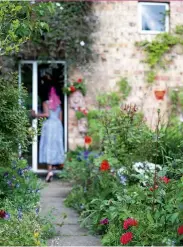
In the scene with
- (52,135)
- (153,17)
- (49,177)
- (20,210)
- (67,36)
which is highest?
(153,17)

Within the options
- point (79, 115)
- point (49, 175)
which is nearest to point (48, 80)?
point (79, 115)

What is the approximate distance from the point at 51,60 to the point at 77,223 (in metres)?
5.03

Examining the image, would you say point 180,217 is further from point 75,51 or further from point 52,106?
point 75,51

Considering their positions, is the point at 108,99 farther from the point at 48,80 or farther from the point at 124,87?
A: the point at 48,80

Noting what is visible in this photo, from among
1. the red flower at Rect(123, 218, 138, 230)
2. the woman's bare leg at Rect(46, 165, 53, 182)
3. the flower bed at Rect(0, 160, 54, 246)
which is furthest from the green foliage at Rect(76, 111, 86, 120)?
the red flower at Rect(123, 218, 138, 230)

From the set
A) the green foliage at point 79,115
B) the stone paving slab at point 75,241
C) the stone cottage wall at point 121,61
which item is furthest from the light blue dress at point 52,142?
the stone paving slab at point 75,241

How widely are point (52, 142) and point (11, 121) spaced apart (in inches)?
171

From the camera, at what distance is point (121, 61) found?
1008 centimetres

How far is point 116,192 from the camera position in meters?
4.97

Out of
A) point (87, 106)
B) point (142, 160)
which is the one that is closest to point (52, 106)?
point (87, 106)

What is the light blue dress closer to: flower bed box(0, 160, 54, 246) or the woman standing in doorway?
the woman standing in doorway

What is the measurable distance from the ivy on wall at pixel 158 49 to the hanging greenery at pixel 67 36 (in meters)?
1.19

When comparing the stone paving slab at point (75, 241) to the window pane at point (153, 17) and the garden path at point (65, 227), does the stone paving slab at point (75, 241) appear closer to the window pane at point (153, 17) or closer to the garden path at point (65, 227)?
the garden path at point (65, 227)

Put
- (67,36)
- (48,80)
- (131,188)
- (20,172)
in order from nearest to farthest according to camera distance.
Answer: (131,188), (20,172), (67,36), (48,80)
